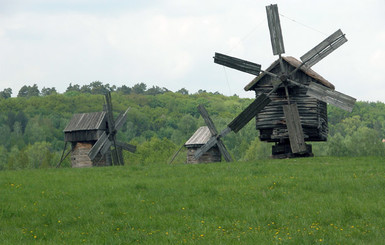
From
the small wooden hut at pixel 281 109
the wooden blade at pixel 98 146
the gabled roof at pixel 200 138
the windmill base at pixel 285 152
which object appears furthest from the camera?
the gabled roof at pixel 200 138

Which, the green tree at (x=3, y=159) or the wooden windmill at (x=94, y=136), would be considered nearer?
the wooden windmill at (x=94, y=136)

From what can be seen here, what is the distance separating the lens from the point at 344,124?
138m

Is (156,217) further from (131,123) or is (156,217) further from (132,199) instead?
(131,123)

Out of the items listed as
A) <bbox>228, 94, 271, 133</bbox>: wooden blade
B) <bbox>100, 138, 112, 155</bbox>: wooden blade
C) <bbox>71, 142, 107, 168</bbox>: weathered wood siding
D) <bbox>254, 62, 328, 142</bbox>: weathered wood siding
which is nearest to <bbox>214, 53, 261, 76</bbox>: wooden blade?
<bbox>254, 62, 328, 142</bbox>: weathered wood siding

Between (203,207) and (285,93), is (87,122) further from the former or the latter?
(203,207)

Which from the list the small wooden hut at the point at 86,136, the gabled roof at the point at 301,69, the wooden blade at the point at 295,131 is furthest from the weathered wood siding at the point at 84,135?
the wooden blade at the point at 295,131

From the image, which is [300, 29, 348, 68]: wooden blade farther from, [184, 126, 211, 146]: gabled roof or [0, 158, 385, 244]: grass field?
[184, 126, 211, 146]: gabled roof

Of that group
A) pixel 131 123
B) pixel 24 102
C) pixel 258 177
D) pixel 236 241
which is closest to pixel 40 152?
pixel 131 123

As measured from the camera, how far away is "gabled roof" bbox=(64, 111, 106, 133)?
41625 mm

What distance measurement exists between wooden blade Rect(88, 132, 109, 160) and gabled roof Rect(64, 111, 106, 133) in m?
1.45

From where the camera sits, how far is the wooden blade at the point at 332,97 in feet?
94.6

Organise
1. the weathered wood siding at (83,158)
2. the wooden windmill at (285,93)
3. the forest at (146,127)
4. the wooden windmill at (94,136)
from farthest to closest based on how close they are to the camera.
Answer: the forest at (146,127) → the weathered wood siding at (83,158) → the wooden windmill at (94,136) → the wooden windmill at (285,93)

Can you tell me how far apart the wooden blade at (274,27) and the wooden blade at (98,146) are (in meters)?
14.9

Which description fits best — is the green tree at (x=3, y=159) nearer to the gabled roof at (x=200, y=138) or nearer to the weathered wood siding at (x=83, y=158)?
the weathered wood siding at (x=83, y=158)
